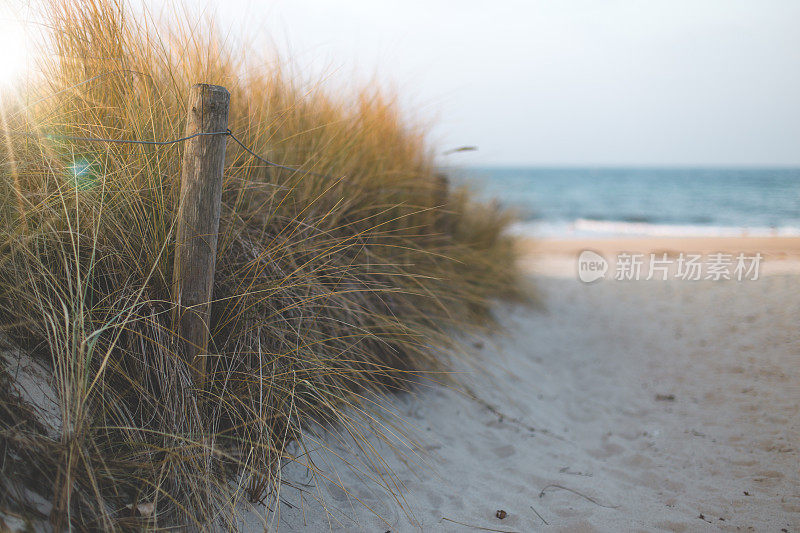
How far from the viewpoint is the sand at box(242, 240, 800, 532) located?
2.16 m

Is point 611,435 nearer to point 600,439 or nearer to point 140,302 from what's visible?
point 600,439

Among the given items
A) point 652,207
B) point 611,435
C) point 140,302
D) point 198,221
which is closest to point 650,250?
point 611,435

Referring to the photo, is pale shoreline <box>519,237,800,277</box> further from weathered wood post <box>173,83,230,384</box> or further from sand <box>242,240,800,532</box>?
weathered wood post <box>173,83,230,384</box>

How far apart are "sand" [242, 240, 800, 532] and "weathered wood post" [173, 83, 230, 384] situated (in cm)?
67

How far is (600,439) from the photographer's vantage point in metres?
3.05

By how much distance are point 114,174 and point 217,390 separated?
0.94 metres

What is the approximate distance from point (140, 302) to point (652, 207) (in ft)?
79.9
